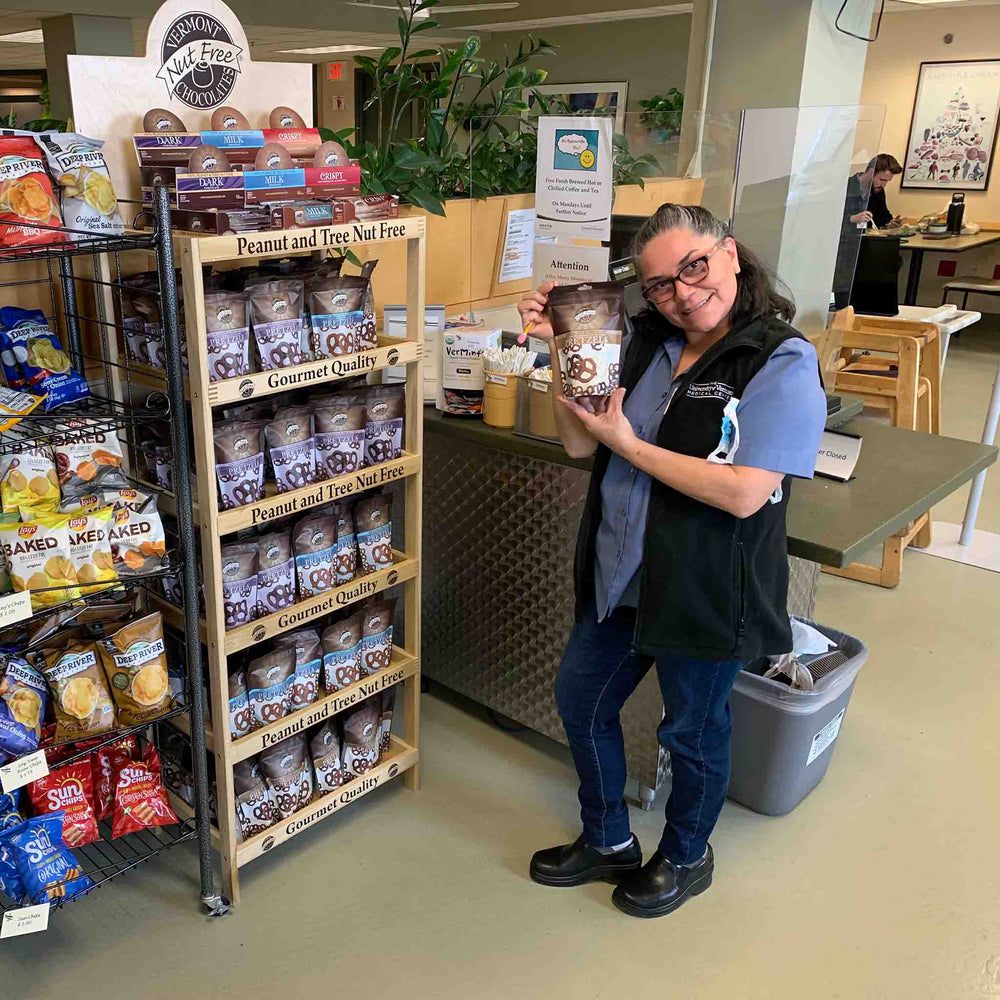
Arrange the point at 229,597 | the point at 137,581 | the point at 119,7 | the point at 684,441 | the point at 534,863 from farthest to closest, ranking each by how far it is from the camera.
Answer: the point at 119,7
the point at 534,863
the point at 229,597
the point at 137,581
the point at 684,441

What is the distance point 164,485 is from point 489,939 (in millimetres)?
1267

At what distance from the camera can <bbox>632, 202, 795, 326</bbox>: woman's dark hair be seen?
1.75m

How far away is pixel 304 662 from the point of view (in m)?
2.28

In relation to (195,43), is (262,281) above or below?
below

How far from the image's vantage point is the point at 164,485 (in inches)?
83.2

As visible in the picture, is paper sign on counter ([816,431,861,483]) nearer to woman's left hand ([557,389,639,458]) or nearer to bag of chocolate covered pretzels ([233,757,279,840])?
woman's left hand ([557,389,639,458])

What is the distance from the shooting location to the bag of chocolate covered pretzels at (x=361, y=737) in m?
2.46

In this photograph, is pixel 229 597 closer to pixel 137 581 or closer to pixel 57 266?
pixel 137 581

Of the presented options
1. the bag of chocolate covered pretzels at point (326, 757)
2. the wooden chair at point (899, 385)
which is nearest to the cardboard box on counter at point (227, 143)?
the bag of chocolate covered pretzels at point (326, 757)

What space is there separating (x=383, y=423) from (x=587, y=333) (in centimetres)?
68

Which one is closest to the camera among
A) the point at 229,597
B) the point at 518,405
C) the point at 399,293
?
the point at 229,597

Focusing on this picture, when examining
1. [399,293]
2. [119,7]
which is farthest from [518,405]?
[119,7]

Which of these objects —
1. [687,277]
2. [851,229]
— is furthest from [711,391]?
[851,229]

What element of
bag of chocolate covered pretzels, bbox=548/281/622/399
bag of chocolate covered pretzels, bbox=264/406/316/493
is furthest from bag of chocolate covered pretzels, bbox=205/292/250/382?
bag of chocolate covered pretzels, bbox=548/281/622/399
